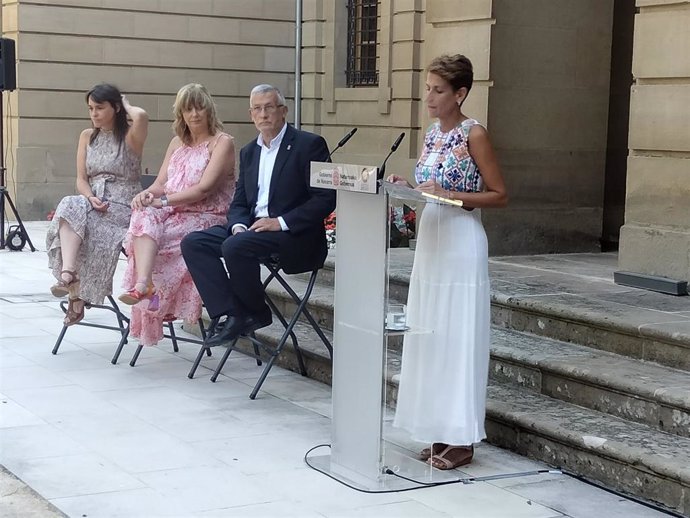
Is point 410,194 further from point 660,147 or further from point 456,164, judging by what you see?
point 660,147

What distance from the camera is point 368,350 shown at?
17.6 feet

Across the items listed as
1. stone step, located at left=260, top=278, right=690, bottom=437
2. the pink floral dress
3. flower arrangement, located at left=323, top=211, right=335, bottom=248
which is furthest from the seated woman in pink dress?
flower arrangement, located at left=323, top=211, right=335, bottom=248

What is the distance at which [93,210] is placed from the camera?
26.8 ft

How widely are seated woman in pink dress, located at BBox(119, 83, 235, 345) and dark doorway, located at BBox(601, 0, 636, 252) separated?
411 cm

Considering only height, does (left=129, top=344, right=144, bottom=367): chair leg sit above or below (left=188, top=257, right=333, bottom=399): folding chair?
below

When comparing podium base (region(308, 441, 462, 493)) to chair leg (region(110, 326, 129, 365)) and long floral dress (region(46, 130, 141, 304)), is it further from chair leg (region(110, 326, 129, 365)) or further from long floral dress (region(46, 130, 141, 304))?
long floral dress (region(46, 130, 141, 304))

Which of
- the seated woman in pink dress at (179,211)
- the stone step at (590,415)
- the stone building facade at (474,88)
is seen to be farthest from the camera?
the stone building facade at (474,88)

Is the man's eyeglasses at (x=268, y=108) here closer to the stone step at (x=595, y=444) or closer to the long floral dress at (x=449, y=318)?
the long floral dress at (x=449, y=318)

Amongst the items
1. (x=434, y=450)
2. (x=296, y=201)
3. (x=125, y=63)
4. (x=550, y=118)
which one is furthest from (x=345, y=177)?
(x=125, y=63)

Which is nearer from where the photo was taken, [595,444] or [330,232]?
[595,444]

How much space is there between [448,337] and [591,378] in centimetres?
89

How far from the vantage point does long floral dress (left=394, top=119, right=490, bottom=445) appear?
553 cm

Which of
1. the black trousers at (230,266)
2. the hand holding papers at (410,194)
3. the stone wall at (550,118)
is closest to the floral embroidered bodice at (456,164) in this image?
the hand holding papers at (410,194)

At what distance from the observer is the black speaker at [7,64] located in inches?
561
